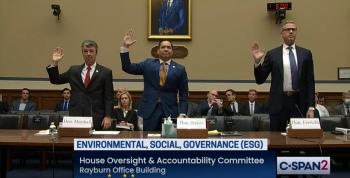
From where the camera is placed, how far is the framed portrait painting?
10844 mm

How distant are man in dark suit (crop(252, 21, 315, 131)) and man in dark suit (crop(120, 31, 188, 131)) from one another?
766mm

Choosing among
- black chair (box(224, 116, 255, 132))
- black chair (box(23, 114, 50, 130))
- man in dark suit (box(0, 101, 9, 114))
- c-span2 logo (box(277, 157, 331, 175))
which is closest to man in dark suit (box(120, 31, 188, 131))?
c-span2 logo (box(277, 157, 331, 175))

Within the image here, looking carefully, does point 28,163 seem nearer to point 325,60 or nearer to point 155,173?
point 155,173

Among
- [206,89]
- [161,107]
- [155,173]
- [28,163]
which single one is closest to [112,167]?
[155,173]

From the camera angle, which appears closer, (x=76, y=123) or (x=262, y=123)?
(x=76, y=123)

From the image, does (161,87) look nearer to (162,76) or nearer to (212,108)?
(162,76)

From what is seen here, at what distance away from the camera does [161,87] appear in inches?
166

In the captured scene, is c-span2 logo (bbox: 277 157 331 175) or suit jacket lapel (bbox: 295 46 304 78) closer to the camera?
c-span2 logo (bbox: 277 157 331 175)

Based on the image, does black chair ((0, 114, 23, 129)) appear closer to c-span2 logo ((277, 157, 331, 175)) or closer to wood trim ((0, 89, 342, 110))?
wood trim ((0, 89, 342, 110))

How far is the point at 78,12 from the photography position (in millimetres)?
11016

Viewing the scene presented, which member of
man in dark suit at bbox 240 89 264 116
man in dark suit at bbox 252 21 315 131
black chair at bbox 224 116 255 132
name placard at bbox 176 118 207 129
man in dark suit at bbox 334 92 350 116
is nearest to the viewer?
name placard at bbox 176 118 207 129

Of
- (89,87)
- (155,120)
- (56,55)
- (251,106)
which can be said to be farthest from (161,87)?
(251,106)

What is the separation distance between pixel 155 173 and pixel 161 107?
117cm

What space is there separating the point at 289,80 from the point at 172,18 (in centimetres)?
712
